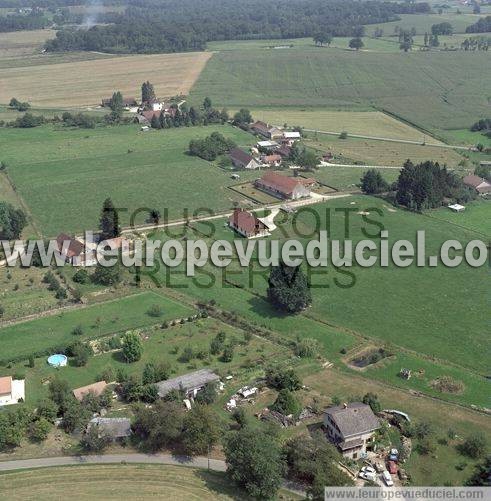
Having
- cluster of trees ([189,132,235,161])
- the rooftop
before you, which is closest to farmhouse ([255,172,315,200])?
cluster of trees ([189,132,235,161])

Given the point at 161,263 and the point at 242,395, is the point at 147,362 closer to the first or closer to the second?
the point at 242,395

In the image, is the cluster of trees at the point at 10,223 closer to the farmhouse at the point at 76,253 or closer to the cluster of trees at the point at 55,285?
the farmhouse at the point at 76,253

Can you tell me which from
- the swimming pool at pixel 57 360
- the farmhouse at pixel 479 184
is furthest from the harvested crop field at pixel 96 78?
the swimming pool at pixel 57 360

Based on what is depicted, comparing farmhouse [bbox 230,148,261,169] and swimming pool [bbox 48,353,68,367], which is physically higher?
farmhouse [bbox 230,148,261,169]

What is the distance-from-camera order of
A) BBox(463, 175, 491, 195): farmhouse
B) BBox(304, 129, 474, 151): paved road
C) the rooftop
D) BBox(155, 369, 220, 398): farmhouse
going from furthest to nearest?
BBox(304, 129, 474, 151): paved road
BBox(463, 175, 491, 195): farmhouse
BBox(155, 369, 220, 398): farmhouse
the rooftop

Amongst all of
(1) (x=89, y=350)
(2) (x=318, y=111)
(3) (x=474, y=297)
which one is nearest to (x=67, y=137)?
(2) (x=318, y=111)

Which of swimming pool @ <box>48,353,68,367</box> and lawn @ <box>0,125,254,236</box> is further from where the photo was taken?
lawn @ <box>0,125,254,236</box>

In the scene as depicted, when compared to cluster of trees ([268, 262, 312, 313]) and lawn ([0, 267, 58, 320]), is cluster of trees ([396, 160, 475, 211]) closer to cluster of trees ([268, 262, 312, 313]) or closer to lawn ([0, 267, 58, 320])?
cluster of trees ([268, 262, 312, 313])
